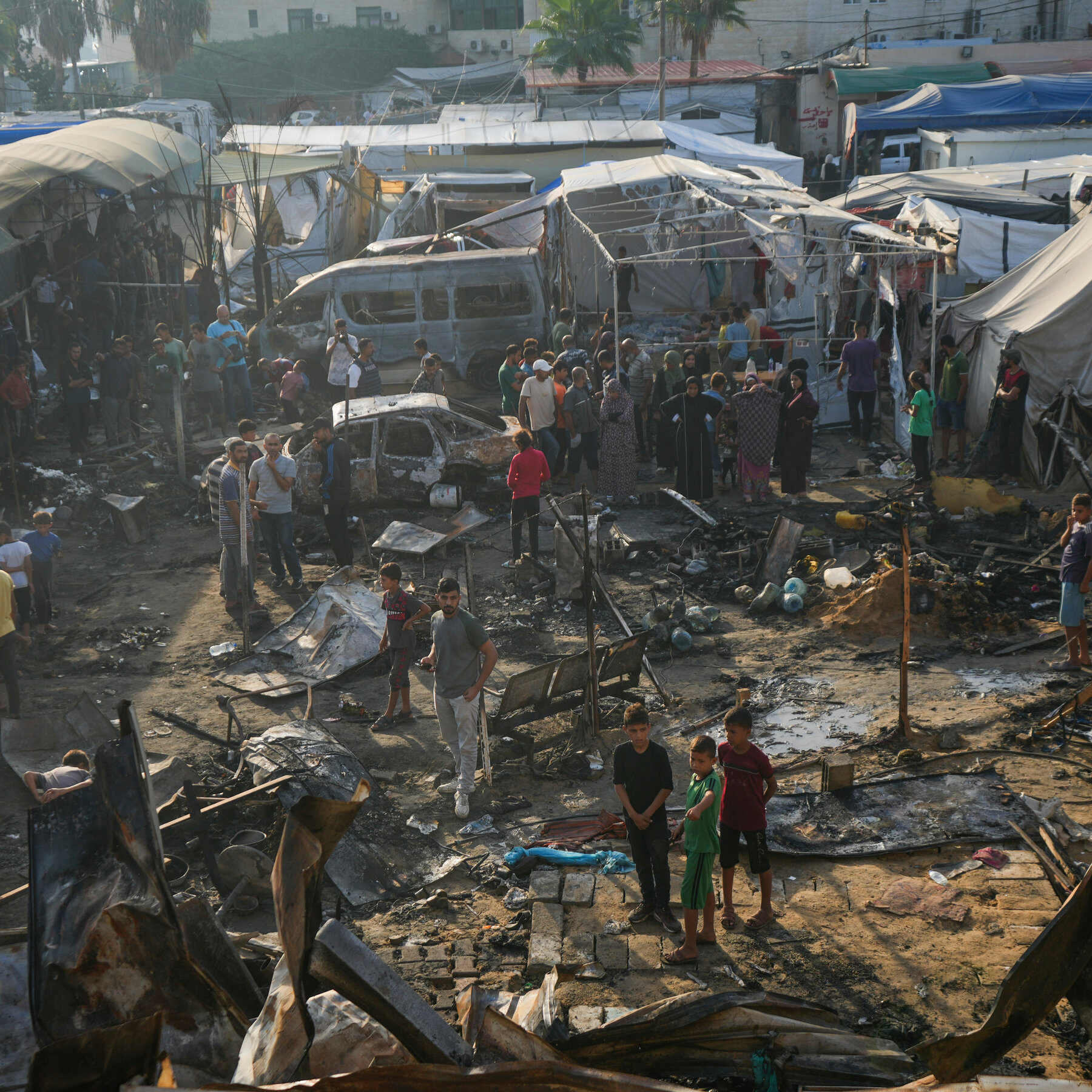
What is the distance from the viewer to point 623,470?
1327cm

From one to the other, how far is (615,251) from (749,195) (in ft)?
14.9

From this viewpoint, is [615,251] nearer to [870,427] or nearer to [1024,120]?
[870,427]

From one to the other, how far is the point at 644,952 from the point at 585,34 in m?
39.7

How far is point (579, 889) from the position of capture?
248 inches

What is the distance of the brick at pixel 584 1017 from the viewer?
201 inches

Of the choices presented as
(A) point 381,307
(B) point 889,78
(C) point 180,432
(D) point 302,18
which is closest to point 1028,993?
(C) point 180,432

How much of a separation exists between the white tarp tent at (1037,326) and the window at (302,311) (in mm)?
9839

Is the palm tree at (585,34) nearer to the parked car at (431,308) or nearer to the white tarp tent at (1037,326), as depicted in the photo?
the parked car at (431,308)

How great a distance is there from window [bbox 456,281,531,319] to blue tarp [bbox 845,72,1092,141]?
16427 millimetres

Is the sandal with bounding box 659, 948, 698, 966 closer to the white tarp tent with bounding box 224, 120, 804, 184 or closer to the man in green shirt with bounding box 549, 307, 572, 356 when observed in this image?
the man in green shirt with bounding box 549, 307, 572, 356

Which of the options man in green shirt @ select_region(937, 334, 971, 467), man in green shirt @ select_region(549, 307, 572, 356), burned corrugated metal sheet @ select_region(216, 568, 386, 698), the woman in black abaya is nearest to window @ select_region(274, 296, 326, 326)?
man in green shirt @ select_region(549, 307, 572, 356)

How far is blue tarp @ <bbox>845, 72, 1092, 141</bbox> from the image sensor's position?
94.6 ft

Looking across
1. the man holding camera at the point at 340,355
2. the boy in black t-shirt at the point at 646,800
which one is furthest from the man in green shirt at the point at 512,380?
the boy in black t-shirt at the point at 646,800

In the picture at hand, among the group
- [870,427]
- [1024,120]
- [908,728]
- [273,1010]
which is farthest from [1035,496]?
[1024,120]
